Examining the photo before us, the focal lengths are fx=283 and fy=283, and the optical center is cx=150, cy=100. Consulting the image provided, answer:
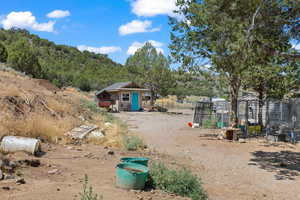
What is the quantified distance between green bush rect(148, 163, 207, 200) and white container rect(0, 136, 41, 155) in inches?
124

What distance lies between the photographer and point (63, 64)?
5684 centimetres

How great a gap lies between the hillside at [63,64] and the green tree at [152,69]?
36.2 ft

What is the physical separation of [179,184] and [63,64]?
55.5 meters

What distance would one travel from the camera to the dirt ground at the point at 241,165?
5.83 m

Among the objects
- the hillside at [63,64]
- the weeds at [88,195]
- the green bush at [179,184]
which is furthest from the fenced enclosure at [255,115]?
the hillside at [63,64]

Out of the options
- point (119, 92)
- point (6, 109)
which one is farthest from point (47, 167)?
point (119, 92)

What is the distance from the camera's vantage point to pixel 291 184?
6.46m

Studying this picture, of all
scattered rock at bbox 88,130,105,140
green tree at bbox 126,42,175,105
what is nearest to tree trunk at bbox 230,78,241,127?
scattered rock at bbox 88,130,105,140

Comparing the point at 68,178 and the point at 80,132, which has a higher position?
the point at 80,132

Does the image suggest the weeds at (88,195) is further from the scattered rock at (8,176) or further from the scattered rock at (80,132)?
the scattered rock at (80,132)

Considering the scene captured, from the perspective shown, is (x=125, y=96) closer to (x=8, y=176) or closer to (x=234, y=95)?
(x=234, y=95)

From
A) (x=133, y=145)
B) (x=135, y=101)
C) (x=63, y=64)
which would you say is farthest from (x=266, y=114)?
(x=63, y=64)

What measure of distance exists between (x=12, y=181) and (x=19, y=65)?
2739 cm

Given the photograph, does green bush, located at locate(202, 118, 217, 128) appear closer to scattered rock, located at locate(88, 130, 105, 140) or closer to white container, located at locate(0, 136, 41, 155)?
scattered rock, located at locate(88, 130, 105, 140)
